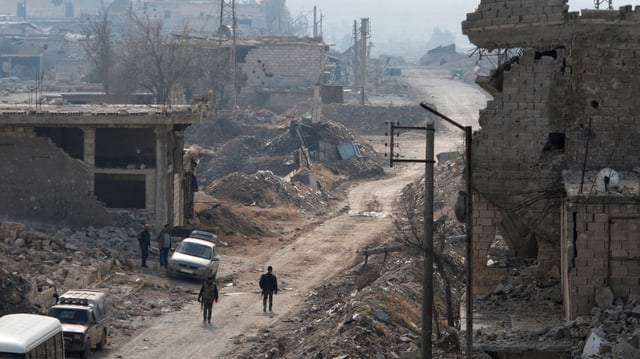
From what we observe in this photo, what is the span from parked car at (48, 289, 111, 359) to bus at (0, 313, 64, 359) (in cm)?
239

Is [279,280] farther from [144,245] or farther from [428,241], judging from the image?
[428,241]

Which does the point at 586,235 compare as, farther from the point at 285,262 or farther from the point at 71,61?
the point at 71,61

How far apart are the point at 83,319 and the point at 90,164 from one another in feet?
51.8

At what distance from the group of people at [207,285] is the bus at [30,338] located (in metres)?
6.74

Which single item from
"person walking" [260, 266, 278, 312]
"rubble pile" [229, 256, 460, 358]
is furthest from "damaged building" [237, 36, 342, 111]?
"person walking" [260, 266, 278, 312]

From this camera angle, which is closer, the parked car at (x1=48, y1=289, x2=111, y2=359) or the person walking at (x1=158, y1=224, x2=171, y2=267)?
the parked car at (x1=48, y1=289, x2=111, y2=359)

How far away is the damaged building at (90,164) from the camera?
40969 millimetres

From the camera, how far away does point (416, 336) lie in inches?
1019

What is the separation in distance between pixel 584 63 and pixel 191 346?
31.9 ft

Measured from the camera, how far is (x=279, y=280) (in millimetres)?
36656

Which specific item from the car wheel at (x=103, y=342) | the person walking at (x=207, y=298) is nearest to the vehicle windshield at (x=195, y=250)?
the person walking at (x=207, y=298)

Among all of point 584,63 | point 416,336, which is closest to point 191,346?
point 416,336

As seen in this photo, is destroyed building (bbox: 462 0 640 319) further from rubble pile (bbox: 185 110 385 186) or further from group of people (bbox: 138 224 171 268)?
rubble pile (bbox: 185 110 385 186)

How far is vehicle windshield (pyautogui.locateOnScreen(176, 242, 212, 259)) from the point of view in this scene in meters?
36.0
